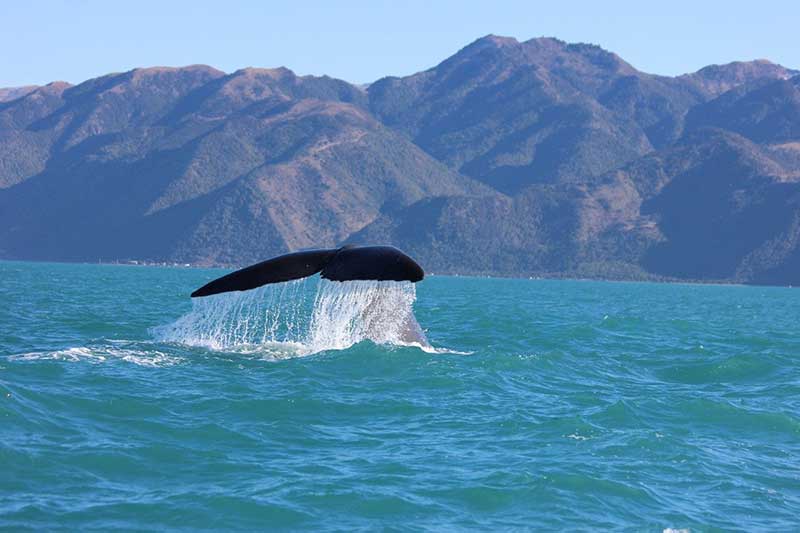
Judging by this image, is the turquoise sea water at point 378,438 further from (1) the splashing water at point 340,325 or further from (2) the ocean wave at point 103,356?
(1) the splashing water at point 340,325

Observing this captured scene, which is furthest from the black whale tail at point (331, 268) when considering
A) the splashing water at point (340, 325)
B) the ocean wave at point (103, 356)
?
the ocean wave at point (103, 356)

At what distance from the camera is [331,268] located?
54.1 feet

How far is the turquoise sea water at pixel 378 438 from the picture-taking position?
12641 mm

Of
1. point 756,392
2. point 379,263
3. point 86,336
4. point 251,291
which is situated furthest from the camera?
point 86,336

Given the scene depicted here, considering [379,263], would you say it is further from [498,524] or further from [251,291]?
[498,524]

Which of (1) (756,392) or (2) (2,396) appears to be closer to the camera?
(2) (2,396)

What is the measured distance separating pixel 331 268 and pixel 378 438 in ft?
8.01

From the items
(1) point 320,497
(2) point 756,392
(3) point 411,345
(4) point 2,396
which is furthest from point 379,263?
(2) point 756,392

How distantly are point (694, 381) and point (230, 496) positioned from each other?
1375 cm

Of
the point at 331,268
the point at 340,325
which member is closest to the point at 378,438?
the point at 331,268

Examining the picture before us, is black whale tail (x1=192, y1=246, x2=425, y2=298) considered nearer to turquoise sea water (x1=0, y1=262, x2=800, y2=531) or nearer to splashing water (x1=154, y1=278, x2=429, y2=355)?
turquoise sea water (x1=0, y1=262, x2=800, y2=531)

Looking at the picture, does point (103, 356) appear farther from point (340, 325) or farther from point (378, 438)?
point (378, 438)

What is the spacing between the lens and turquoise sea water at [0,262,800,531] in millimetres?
12641

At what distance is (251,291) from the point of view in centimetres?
1756
